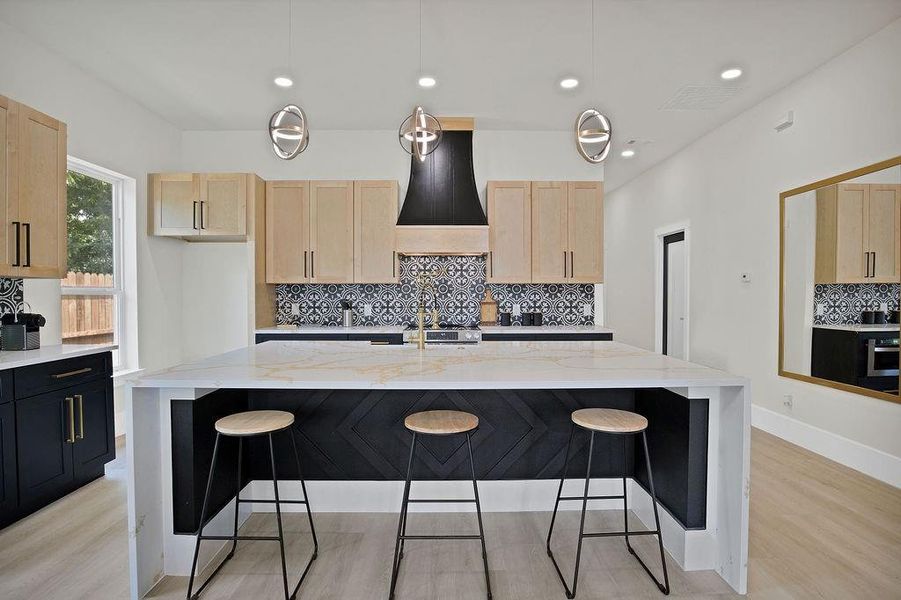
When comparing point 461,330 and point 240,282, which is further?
point 240,282

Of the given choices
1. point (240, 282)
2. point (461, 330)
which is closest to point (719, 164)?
point (461, 330)

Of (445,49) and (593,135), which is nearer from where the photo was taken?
(593,135)

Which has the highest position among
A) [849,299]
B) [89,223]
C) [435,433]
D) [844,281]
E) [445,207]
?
[445,207]

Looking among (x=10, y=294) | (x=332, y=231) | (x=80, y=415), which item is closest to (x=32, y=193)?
(x=10, y=294)

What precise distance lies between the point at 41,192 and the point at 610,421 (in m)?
3.74

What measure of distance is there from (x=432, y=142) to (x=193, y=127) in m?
3.60

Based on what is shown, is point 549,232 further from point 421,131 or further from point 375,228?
point 421,131

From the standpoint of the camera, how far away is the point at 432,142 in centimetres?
265

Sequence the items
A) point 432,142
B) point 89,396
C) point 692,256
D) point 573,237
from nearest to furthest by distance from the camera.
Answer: point 432,142, point 89,396, point 573,237, point 692,256

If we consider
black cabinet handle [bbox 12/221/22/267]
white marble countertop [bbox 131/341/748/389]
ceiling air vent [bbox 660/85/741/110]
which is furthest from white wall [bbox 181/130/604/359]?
white marble countertop [bbox 131/341/748/389]

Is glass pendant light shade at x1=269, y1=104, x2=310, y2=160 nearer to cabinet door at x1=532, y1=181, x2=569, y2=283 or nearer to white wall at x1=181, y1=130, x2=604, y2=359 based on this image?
white wall at x1=181, y1=130, x2=604, y2=359

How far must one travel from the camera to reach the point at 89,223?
395 cm

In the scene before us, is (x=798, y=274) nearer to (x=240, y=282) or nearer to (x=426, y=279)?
(x=426, y=279)

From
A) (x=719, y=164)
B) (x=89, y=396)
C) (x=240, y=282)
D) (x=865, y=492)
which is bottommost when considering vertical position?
(x=865, y=492)
